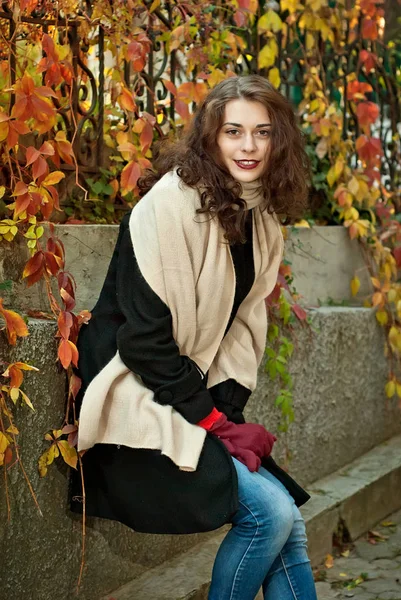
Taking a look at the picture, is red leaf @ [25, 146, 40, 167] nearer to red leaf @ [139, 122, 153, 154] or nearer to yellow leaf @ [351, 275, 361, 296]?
red leaf @ [139, 122, 153, 154]

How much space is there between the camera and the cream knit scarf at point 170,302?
2855 millimetres

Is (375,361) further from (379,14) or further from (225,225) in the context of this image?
(225,225)

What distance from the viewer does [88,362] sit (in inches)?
119

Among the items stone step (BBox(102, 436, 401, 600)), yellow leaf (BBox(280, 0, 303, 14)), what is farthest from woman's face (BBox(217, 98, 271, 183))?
yellow leaf (BBox(280, 0, 303, 14))

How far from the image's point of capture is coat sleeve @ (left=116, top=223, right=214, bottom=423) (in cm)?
282

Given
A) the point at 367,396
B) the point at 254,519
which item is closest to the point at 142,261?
the point at 254,519

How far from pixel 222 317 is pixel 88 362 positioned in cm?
43

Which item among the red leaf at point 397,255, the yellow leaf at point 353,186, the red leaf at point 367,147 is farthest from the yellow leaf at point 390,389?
the red leaf at point 367,147

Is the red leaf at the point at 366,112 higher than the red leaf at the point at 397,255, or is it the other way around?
the red leaf at the point at 366,112

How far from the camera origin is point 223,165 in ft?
10.0

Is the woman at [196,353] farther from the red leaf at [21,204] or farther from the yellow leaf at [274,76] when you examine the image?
the yellow leaf at [274,76]

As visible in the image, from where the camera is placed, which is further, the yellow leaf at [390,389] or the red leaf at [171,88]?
the yellow leaf at [390,389]

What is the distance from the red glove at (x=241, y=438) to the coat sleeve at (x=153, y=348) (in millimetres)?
63

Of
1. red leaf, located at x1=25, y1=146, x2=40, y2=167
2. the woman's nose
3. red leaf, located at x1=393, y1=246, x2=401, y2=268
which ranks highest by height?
the woman's nose
